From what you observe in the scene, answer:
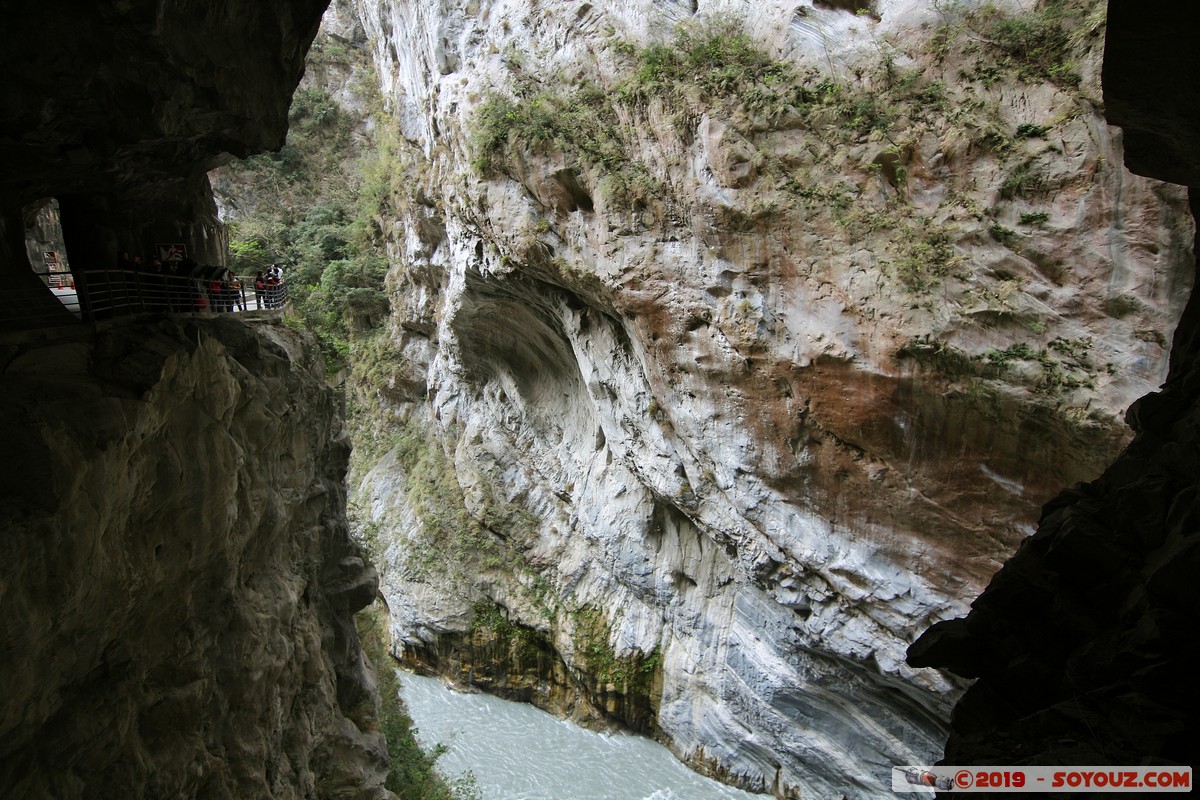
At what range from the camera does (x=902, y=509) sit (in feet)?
31.6

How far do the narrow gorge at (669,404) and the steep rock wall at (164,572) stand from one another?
4 cm

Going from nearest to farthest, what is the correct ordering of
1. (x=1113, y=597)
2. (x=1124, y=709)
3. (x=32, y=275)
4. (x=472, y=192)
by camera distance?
(x=1124, y=709)
(x=1113, y=597)
(x=32, y=275)
(x=472, y=192)

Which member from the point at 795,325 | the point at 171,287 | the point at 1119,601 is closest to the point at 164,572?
the point at 171,287

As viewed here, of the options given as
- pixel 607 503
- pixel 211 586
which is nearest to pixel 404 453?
pixel 607 503

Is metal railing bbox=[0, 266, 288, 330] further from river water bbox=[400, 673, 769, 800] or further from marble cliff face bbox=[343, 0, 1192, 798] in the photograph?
river water bbox=[400, 673, 769, 800]

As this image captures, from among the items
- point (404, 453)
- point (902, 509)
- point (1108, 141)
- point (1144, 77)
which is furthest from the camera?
point (404, 453)

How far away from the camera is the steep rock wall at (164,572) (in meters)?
4.23

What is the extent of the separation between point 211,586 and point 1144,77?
8737mm

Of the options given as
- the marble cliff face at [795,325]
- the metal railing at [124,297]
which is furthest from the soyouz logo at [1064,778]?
the metal railing at [124,297]

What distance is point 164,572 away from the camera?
5.75 m

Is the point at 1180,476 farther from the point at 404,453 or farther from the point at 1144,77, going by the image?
the point at 404,453

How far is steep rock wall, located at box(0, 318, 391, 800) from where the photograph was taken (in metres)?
4.23

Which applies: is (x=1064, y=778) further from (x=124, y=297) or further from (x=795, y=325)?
(x=124, y=297)

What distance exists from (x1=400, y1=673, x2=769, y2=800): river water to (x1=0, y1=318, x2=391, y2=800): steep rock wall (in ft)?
17.0
